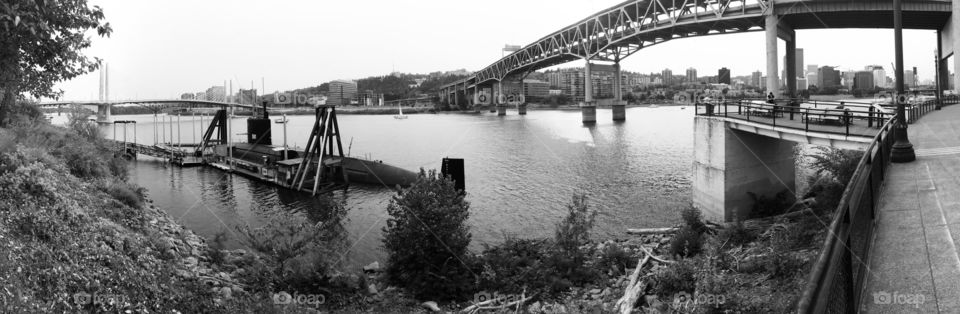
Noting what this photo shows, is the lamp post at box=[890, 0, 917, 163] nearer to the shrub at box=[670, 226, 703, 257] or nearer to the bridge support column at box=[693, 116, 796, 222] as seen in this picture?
the shrub at box=[670, 226, 703, 257]

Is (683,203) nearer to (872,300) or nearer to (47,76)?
(872,300)

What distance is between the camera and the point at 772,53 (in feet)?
159

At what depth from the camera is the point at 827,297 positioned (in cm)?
373

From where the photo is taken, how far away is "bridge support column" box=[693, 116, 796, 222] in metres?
21.0

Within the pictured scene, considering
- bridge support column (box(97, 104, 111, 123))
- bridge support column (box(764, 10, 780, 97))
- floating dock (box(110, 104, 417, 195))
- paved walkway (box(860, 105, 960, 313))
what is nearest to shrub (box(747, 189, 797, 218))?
paved walkway (box(860, 105, 960, 313))

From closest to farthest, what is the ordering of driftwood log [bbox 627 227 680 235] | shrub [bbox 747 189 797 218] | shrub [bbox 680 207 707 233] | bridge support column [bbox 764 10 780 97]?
shrub [bbox 680 207 707 233] → driftwood log [bbox 627 227 680 235] → shrub [bbox 747 189 797 218] → bridge support column [bbox 764 10 780 97]

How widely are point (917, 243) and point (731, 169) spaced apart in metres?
14.9

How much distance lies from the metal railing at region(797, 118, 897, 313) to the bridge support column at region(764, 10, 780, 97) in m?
43.3

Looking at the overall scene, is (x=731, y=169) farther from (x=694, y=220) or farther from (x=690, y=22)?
(x=690, y=22)

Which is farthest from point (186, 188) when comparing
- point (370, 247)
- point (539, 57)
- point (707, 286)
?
point (539, 57)

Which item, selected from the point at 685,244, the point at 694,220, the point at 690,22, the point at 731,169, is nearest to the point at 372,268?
the point at 685,244

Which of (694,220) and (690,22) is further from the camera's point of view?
(690,22)

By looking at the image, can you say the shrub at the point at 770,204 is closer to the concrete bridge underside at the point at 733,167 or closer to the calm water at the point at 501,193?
the concrete bridge underside at the point at 733,167

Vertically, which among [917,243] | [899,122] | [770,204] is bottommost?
[770,204]
